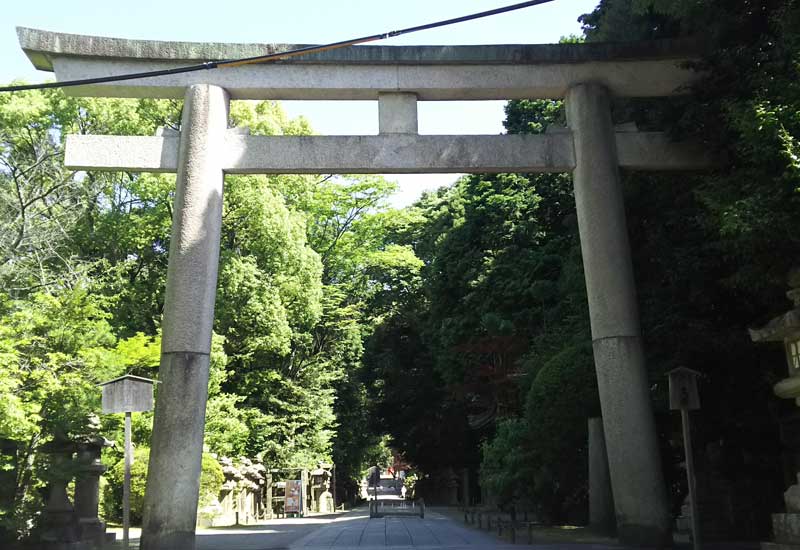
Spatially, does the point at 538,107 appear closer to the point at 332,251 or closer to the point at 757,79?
the point at 332,251

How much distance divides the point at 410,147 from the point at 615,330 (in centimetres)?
441

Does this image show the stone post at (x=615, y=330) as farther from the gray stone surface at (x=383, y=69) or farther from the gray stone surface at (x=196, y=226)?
the gray stone surface at (x=196, y=226)

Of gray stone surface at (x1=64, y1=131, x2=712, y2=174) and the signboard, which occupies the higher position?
gray stone surface at (x1=64, y1=131, x2=712, y2=174)

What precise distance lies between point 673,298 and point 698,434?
3.32 metres

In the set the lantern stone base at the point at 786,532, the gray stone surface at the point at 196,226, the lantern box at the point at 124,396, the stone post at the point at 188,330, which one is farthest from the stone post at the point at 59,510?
the lantern stone base at the point at 786,532

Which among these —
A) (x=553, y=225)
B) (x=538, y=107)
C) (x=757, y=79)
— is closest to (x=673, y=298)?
(x=757, y=79)

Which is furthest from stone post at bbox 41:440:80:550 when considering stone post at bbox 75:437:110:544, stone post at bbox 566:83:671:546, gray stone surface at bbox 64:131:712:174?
stone post at bbox 566:83:671:546

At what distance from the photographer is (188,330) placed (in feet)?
40.5

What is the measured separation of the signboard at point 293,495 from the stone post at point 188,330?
22.4 metres

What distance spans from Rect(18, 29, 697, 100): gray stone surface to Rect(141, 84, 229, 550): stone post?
24.2 inches

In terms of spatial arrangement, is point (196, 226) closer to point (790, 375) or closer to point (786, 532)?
point (790, 375)

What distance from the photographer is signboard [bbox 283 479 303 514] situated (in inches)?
1330

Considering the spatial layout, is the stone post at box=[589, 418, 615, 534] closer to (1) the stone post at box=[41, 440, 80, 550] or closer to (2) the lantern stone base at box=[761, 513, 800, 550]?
(2) the lantern stone base at box=[761, 513, 800, 550]

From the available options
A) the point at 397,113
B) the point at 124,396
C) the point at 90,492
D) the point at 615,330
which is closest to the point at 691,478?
the point at 615,330
